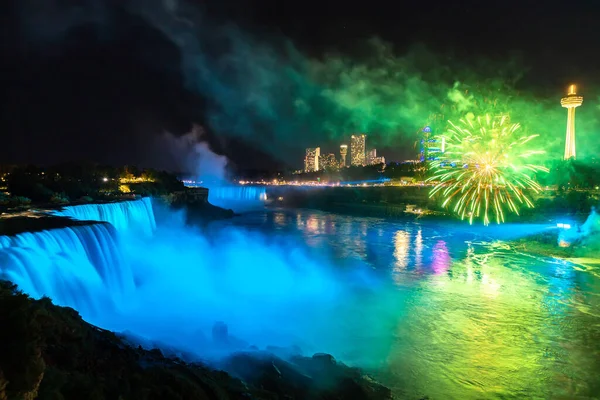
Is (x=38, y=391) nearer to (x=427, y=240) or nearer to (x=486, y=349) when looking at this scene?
(x=486, y=349)

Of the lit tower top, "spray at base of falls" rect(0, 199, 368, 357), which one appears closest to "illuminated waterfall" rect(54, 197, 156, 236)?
"spray at base of falls" rect(0, 199, 368, 357)

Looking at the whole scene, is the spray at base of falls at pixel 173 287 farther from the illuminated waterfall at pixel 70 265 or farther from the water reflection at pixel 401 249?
the water reflection at pixel 401 249

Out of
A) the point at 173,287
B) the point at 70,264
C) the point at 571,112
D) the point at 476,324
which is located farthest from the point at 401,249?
the point at 571,112

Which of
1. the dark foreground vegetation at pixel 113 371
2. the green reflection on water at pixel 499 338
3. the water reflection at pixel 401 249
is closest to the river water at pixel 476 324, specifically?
the green reflection on water at pixel 499 338

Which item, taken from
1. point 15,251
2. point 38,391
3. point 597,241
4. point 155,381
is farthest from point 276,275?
point 597,241

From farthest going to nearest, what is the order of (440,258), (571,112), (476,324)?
(571,112), (440,258), (476,324)

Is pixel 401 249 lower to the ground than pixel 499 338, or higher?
higher

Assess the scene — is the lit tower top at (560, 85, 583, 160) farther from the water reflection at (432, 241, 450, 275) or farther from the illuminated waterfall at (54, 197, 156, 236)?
the illuminated waterfall at (54, 197, 156, 236)

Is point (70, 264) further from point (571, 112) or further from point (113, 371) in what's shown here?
point (571, 112)
